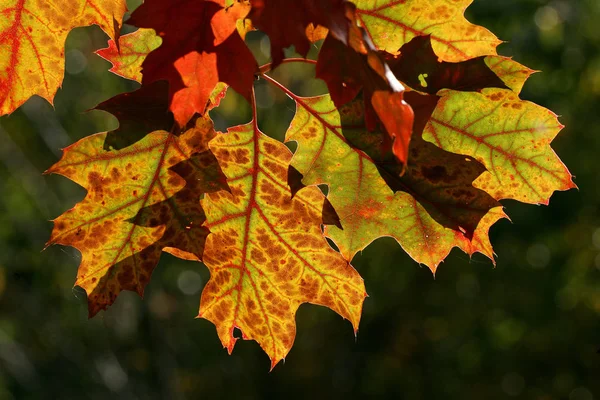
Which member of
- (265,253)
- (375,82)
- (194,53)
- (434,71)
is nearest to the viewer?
(375,82)

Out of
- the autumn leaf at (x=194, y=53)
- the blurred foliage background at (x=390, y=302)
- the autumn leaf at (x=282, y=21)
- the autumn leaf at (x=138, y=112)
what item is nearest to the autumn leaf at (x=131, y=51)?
the autumn leaf at (x=138, y=112)

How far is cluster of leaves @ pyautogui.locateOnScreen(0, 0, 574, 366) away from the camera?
1.30 meters

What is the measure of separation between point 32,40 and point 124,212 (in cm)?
35

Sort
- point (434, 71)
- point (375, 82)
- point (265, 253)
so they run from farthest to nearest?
point (265, 253) < point (434, 71) < point (375, 82)

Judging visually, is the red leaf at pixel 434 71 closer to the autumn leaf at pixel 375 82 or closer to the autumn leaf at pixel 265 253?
the autumn leaf at pixel 375 82

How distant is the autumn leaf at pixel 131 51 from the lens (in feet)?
4.55

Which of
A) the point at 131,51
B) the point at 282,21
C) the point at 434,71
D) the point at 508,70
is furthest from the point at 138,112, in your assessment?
the point at 508,70

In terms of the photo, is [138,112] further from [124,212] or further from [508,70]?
[508,70]

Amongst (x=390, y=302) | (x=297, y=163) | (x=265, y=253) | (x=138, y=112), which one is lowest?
(x=390, y=302)

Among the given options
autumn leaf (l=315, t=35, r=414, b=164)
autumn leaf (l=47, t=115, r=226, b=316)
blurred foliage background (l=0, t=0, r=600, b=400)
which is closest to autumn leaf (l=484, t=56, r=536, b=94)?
autumn leaf (l=315, t=35, r=414, b=164)

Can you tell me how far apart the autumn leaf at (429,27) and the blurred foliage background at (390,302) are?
38.0 ft

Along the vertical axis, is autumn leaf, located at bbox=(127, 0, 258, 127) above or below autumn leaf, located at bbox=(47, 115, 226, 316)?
above

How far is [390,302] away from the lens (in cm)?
1418

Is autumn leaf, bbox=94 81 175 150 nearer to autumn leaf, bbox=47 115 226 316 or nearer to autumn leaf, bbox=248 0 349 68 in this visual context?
autumn leaf, bbox=47 115 226 316
